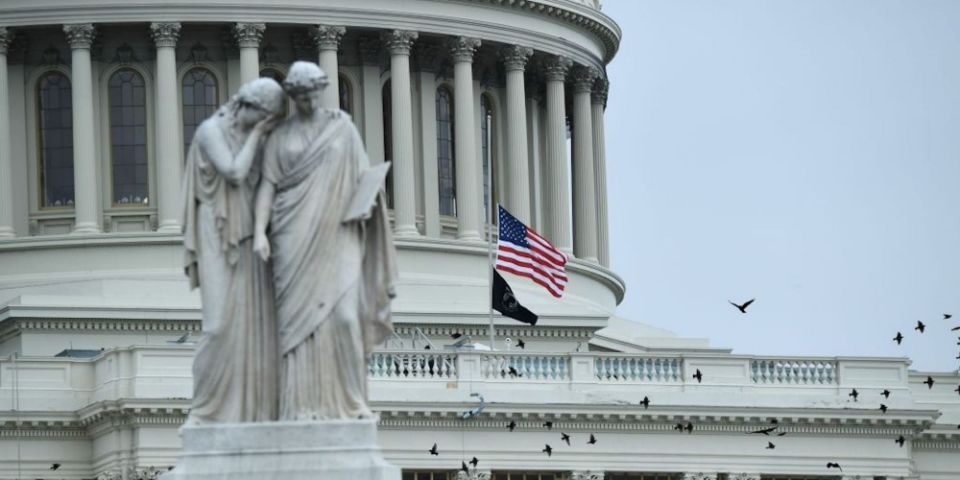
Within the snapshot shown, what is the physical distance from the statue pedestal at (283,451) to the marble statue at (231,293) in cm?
21

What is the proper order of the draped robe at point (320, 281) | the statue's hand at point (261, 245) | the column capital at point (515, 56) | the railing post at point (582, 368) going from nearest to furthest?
the statue's hand at point (261, 245) < the draped robe at point (320, 281) < the railing post at point (582, 368) < the column capital at point (515, 56)

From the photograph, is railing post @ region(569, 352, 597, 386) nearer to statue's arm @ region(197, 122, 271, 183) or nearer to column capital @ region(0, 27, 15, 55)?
column capital @ region(0, 27, 15, 55)

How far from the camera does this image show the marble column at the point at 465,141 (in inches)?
3920

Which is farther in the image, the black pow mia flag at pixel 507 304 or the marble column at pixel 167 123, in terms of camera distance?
the marble column at pixel 167 123

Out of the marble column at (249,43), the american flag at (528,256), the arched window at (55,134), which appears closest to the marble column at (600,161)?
the marble column at (249,43)

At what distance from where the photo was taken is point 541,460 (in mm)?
77062

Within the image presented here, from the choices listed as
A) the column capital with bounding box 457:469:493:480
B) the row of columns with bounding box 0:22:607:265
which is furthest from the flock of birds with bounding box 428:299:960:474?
the row of columns with bounding box 0:22:607:265

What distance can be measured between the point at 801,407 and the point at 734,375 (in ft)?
5.69

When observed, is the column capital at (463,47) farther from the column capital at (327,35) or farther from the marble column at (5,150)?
the marble column at (5,150)

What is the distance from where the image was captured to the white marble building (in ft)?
251

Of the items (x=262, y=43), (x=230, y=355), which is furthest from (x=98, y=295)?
(x=230, y=355)

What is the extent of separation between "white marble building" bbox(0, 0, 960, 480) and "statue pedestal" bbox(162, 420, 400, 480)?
53026mm

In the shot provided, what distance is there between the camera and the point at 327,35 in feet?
323

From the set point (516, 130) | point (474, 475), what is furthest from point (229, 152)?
point (516, 130)
